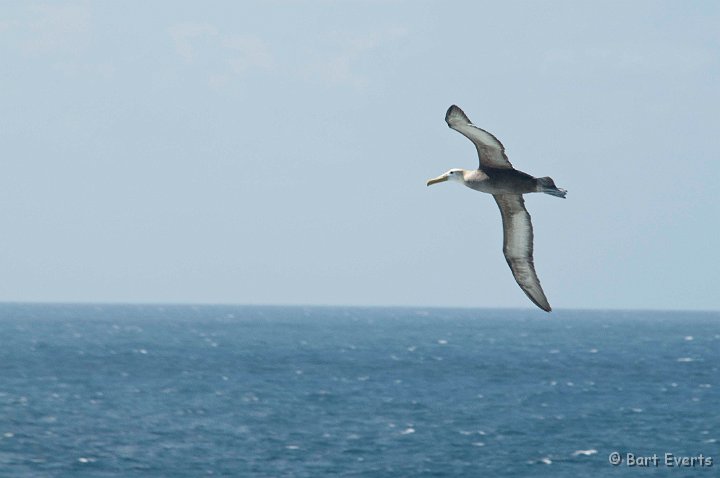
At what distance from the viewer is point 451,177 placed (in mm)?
22062

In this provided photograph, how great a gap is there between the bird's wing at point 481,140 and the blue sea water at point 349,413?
1724 inches

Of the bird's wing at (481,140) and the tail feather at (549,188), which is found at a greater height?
the bird's wing at (481,140)

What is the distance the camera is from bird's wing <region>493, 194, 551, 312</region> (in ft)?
74.5

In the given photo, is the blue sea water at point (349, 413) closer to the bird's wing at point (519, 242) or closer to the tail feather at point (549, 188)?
the bird's wing at point (519, 242)

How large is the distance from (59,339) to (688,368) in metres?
109

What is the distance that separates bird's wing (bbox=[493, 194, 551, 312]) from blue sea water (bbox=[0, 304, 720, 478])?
41.0 metres

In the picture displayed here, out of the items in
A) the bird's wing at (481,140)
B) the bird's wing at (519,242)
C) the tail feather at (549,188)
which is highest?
the bird's wing at (481,140)

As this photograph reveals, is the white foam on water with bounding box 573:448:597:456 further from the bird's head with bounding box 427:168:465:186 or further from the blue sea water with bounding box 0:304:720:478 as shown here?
the bird's head with bounding box 427:168:465:186

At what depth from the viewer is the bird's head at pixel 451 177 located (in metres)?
21.8

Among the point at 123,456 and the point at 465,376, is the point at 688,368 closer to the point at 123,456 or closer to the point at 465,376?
the point at 465,376

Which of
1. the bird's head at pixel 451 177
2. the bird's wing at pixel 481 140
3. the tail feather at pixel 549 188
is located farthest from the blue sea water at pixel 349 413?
the tail feather at pixel 549 188

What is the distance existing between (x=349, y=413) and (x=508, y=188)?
235 feet

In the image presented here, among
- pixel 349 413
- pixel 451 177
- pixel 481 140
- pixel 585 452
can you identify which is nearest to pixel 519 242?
pixel 451 177

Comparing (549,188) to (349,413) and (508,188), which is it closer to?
(508,188)
